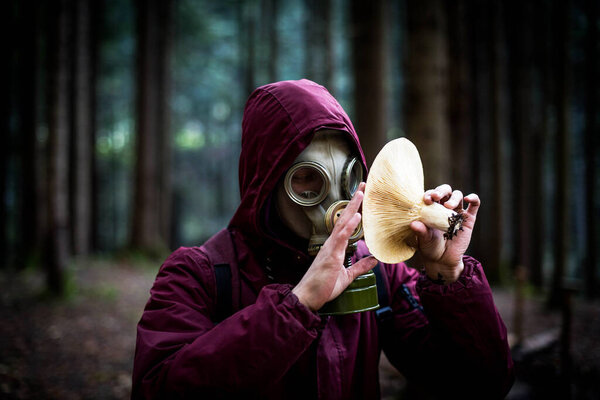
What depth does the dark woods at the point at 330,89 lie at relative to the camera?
717 cm

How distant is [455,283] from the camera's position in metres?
1.79

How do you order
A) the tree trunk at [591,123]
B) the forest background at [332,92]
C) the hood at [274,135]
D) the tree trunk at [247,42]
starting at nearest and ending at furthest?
the hood at [274,135]
the forest background at [332,92]
the tree trunk at [591,123]
the tree trunk at [247,42]

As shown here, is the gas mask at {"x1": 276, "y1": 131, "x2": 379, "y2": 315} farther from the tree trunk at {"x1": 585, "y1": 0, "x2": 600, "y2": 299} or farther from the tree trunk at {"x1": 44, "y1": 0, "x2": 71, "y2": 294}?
the tree trunk at {"x1": 585, "y1": 0, "x2": 600, "y2": 299}

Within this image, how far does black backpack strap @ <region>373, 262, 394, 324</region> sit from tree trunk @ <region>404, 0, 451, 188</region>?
9.86 ft

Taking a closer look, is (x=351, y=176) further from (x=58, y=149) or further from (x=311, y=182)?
(x=58, y=149)

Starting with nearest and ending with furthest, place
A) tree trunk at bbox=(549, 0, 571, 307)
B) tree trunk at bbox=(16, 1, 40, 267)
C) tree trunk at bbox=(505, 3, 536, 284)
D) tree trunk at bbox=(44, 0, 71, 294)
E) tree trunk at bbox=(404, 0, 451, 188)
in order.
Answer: tree trunk at bbox=(404, 0, 451, 188), tree trunk at bbox=(44, 0, 71, 294), tree trunk at bbox=(549, 0, 571, 307), tree trunk at bbox=(16, 1, 40, 267), tree trunk at bbox=(505, 3, 536, 284)

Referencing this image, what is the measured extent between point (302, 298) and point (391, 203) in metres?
0.55

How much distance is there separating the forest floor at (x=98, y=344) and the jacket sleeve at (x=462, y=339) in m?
2.79

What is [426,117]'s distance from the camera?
4.82m

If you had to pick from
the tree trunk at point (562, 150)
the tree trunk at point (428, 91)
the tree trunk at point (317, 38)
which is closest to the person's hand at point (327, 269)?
the tree trunk at point (428, 91)

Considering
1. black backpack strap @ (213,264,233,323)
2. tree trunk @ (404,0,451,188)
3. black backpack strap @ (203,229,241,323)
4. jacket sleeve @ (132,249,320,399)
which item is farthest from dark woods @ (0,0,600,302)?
jacket sleeve @ (132,249,320,399)

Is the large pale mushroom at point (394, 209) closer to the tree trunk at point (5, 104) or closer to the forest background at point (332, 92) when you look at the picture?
the forest background at point (332, 92)

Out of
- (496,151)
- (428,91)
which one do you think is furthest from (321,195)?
(496,151)

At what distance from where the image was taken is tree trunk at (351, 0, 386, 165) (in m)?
7.00
